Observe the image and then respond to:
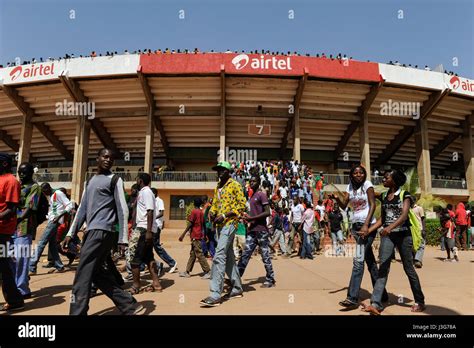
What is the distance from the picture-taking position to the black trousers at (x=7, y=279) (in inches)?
130

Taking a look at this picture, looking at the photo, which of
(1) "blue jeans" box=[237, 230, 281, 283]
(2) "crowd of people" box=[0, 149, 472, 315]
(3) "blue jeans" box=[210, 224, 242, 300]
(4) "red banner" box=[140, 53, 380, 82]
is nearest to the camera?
(2) "crowd of people" box=[0, 149, 472, 315]

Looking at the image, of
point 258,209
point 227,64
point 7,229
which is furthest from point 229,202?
point 227,64

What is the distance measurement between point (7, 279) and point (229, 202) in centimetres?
254

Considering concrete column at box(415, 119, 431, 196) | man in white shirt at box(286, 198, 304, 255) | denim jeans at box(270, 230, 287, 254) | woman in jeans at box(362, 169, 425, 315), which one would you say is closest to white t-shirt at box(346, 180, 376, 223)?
woman in jeans at box(362, 169, 425, 315)

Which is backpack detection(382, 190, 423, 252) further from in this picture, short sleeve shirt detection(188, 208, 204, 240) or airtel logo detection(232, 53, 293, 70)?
airtel logo detection(232, 53, 293, 70)

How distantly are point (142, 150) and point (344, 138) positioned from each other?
15253mm

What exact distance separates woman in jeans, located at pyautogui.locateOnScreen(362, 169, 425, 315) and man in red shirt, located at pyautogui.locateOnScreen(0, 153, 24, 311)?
12.2 ft

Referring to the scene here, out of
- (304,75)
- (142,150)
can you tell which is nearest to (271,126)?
(304,75)

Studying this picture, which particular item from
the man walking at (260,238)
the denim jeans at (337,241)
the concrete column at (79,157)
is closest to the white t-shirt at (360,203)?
the man walking at (260,238)

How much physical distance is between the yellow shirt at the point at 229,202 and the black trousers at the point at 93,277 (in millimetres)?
1323

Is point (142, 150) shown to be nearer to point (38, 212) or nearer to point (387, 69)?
point (387, 69)

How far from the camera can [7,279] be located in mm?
3344

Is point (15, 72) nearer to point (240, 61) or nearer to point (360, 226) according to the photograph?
point (240, 61)

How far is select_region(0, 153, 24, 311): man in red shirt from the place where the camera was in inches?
129
